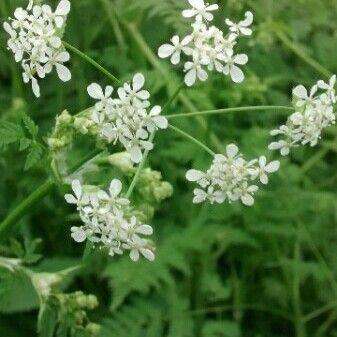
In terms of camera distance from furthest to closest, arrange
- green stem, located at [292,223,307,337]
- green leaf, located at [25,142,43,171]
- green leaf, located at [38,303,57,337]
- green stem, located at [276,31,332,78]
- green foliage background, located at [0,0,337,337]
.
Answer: green stem, located at [276,31,332,78] < green stem, located at [292,223,307,337] < green foliage background, located at [0,0,337,337] < green leaf, located at [38,303,57,337] < green leaf, located at [25,142,43,171]

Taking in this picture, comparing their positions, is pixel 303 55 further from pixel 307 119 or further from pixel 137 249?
pixel 137 249

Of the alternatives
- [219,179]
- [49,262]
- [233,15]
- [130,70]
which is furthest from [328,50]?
[219,179]

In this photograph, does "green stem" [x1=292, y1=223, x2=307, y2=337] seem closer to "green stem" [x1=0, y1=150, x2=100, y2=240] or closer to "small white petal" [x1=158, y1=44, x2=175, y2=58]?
"green stem" [x1=0, y1=150, x2=100, y2=240]

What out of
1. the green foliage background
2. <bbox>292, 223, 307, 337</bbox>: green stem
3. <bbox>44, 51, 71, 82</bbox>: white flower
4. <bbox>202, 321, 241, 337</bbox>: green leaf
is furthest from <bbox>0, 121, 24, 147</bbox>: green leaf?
<bbox>292, 223, 307, 337</bbox>: green stem

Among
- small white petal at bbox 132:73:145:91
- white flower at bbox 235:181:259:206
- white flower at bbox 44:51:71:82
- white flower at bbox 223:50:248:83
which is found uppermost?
white flower at bbox 223:50:248:83

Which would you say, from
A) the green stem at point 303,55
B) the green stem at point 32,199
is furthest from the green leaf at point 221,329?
the green stem at point 32,199

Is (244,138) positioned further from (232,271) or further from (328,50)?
(328,50)
